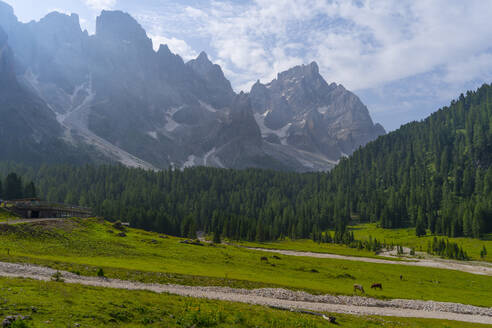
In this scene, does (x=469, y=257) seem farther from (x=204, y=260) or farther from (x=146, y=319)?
(x=146, y=319)

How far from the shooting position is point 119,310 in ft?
84.6

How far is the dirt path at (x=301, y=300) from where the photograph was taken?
39000 mm

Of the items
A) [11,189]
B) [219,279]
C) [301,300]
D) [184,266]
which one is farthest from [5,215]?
[11,189]

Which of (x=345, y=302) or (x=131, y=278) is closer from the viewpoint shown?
(x=131, y=278)

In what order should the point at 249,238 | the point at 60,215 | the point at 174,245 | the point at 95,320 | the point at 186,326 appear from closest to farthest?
the point at 95,320 < the point at 186,326 < the point at 174,245 < the point at 60,215 < the point at 249,238

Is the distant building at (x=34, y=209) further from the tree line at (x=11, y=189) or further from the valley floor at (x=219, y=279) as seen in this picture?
the tree line at (x=11, y=189)

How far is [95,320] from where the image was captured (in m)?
22.9

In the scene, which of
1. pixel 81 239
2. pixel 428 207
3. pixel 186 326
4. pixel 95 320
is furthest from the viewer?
pixel 428 207

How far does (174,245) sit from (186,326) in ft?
194

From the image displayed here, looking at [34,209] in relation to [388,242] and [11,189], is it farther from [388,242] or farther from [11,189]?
[388,242]

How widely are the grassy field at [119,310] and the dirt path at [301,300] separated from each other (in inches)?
242

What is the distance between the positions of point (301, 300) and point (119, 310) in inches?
1055

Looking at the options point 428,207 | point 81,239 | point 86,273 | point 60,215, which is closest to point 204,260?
point 81,239

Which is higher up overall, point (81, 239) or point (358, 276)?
point (81, 239)
